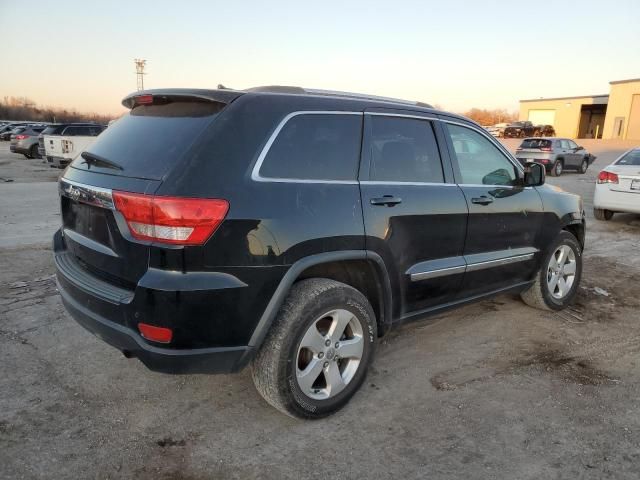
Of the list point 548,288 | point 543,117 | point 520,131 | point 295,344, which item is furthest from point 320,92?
point 543,117

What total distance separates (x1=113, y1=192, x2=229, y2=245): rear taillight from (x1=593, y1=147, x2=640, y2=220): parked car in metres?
9.05

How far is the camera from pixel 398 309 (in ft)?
10.8

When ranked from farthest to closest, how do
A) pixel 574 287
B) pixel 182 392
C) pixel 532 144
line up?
pixel 532 144
pixel 574 287
pixel 182 392

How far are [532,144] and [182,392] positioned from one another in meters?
20.5

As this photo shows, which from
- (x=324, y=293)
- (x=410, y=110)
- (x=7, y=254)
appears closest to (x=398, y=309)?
(x=324, y=293)

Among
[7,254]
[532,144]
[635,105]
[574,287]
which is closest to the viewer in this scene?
[574,287]

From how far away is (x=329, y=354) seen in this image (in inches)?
114

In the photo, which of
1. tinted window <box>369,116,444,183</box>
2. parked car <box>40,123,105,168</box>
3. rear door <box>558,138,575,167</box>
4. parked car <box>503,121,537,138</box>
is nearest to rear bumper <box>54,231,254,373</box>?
tinted window <box>369,116,444,183</box>

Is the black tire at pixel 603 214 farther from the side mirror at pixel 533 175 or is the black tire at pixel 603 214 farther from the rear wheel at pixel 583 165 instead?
the rear wheel at pixel 583 165

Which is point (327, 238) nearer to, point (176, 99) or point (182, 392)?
point (176, 99)

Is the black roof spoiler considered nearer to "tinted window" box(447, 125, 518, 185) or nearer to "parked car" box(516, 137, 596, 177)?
"tinted window" box(447, 125, 518, 185)

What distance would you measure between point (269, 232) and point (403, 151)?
4.30ft

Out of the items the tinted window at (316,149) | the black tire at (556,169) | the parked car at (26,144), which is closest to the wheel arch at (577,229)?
the tinted window at (316,149)

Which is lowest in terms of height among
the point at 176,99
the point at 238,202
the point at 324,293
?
the point at 324,293
